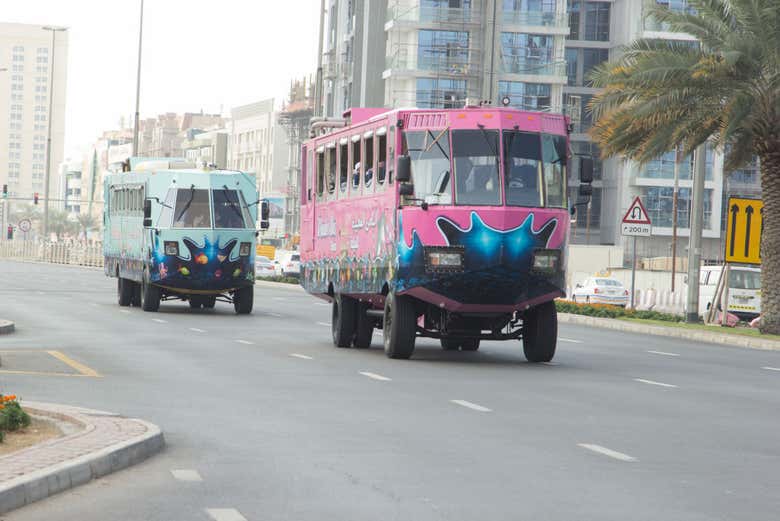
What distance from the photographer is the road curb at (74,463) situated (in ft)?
28.4

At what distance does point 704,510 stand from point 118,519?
3.27 m

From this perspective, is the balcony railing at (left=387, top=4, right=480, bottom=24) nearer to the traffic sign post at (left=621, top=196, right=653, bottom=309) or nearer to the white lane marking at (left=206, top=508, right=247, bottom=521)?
the traffic sign post at (left=621, top=196, right=653, bottom=309)

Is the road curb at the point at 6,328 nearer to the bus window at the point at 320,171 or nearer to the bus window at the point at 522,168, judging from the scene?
the bus window at the point at 320,171

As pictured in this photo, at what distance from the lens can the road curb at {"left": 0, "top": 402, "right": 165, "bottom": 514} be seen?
8.66 m

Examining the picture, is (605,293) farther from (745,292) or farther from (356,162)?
(356,162)

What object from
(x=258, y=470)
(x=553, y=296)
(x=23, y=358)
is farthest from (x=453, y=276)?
(x=258, y=470)

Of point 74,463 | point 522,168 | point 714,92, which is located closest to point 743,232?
point 714,92

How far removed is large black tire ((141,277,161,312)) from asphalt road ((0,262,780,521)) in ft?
31.7

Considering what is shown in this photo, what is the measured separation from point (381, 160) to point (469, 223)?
2263mm

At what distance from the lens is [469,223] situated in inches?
830

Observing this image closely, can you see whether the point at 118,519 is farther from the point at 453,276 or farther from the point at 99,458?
the point at 453,276

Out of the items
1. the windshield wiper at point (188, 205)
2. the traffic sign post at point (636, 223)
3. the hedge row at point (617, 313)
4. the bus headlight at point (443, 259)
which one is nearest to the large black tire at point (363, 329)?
the bus headlight at point (443, 259)

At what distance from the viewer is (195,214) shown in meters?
36.3

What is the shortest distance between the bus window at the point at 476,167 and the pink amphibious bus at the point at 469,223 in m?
0.01
